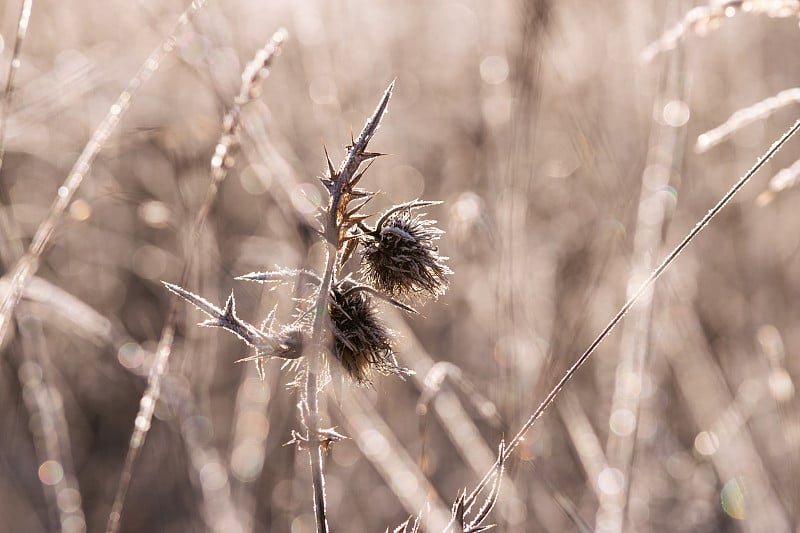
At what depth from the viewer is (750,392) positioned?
109 inches

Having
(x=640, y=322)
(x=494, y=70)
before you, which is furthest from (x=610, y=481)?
(x=494, y=70)

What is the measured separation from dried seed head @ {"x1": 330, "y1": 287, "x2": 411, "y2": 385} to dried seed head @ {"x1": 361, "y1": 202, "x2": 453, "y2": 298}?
6 cm

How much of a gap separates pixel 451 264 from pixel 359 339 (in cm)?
233

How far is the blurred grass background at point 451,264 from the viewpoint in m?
2.15

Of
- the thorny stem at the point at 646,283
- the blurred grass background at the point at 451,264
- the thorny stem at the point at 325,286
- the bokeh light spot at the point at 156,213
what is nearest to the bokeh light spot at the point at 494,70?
the blurred grass background at the point at 451,264

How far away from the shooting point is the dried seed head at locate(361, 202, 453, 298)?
128cm

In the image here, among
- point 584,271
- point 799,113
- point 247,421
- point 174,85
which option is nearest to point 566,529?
point 584,271

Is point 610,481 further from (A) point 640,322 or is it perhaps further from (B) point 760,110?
(B) point 760,110

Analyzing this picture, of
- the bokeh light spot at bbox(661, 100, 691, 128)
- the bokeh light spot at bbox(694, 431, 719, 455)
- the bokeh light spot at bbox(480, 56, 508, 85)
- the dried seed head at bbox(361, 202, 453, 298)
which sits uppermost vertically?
the bokeh light spot at bbox(480, 56, 508, 85)

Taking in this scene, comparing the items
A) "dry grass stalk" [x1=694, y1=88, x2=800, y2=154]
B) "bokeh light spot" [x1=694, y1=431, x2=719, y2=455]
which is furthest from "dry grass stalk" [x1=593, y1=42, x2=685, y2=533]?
"dry grass stalk" [x1=694, y1=88, x2=800, y2=154]

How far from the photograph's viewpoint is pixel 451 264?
3557 mm

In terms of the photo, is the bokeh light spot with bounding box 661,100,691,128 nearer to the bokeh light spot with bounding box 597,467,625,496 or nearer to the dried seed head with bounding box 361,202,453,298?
the bokeh light spot with bounding box 597,467,625,496

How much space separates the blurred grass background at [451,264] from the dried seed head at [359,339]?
503mm

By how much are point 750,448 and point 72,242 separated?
10.5 ft
